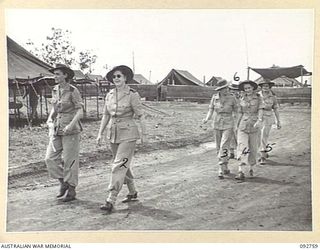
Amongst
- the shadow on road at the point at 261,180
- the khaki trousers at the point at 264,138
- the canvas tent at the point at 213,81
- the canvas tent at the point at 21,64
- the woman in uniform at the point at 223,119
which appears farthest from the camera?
the khaki trousers at the point at 264,138

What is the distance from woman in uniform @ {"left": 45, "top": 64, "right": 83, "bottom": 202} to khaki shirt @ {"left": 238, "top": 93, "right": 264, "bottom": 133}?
3.32ft

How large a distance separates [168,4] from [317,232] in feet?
4.51

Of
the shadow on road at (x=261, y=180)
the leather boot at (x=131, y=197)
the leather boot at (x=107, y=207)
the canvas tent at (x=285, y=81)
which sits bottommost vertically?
the leather boot at (x=107, y=207)

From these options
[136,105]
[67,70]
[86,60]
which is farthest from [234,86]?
[67,70]

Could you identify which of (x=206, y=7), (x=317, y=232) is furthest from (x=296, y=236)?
(x=206, y=7)

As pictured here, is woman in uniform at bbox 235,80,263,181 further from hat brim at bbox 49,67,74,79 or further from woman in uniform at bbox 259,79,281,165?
hat brim at bbox 49,67,74,79

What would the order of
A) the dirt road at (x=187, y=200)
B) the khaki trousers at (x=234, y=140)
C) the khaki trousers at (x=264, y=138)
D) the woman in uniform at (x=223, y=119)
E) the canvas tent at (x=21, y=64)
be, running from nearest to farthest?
1. the dirt road at (x=187, y=200)
2. the canvas tent at (x=21, y=64)
3. the woman in uniform at (x=223, y=119)
4. the khaki trousers at (x=234, y=140)
5. the khaki trousers at (x=264, y=138)

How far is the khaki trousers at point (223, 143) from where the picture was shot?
3.81 meters

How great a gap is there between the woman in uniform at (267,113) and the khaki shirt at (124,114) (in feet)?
2.57

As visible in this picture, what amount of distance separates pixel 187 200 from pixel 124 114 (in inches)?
21.8

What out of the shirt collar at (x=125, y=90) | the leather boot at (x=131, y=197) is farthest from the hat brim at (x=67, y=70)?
the leather boot at (x=131, y=197)

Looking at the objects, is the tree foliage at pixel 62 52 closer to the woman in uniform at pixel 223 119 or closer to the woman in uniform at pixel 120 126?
the woman in uniform at pixel 120 126

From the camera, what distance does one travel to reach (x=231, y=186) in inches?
142

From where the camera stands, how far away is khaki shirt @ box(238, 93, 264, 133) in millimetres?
3871
